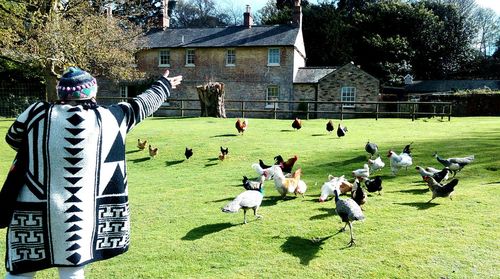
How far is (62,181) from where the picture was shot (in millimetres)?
3422

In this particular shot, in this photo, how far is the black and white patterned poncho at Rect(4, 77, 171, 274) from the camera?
3.40 m

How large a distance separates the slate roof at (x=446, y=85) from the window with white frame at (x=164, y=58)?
24864 mm

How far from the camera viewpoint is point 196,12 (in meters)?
75.9

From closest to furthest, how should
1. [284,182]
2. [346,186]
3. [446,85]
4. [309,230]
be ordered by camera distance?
[309,230] → [346,186] → [284,182] → [446,85]

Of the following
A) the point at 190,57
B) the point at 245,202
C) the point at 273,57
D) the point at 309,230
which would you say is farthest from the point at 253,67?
the point at 309,230

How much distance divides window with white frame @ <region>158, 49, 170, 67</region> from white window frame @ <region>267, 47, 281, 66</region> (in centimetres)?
961

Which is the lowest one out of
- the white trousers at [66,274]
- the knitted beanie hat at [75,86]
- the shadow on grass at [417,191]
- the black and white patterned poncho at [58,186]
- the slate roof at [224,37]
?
the shadow on grass at [417,191]

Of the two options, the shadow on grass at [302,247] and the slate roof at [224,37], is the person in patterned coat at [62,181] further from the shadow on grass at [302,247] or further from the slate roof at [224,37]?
the slate roof at [224,37]

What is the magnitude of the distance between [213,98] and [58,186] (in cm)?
2311

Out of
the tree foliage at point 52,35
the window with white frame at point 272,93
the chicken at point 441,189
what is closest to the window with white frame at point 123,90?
the window with white frame at point 272,93

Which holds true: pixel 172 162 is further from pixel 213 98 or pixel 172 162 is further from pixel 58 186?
pixel 213 98

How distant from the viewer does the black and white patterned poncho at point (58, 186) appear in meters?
3.40

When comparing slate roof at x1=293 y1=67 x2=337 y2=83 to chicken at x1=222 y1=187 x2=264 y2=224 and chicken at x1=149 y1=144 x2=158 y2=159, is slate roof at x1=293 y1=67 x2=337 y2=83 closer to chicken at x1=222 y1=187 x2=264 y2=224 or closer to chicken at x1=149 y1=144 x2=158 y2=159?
chicken at x1=149 y1=144 x2=158 y2=159

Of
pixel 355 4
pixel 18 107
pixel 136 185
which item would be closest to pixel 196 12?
pixel 355 4
